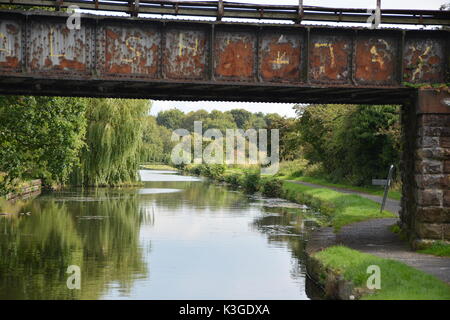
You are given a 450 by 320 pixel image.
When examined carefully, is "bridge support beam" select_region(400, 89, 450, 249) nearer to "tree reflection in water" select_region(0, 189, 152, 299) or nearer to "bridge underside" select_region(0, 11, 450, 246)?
"bridge underside" select_region(0, 11, 450, 246)

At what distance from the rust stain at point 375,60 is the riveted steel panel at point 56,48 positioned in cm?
718

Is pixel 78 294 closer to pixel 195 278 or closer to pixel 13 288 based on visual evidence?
pixel 13 288

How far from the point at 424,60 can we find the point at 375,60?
1.32m

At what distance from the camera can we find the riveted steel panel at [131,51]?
17812 millimetres

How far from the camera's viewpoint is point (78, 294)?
50.4 feet

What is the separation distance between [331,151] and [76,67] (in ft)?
108

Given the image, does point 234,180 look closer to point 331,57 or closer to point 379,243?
point 379,243

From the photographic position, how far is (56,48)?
694 inches

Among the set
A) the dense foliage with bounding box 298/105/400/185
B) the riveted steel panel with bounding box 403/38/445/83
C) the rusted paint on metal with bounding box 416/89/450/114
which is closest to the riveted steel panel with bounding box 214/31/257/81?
the riveted steel panel with bounding box 403/38/445/83

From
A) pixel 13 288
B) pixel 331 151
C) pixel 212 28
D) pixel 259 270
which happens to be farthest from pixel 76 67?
pixel 331 151

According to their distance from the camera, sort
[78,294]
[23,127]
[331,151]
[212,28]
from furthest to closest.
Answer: [331,151]
[23,127]
[212,28]
[78,294]

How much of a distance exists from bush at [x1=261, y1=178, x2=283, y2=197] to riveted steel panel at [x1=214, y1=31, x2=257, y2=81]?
29.3m

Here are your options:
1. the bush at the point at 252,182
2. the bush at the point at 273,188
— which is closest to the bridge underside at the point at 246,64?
the bush at the point at 273,188

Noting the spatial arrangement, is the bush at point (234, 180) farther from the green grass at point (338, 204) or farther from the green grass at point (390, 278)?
the green grass at point (390, 278)
